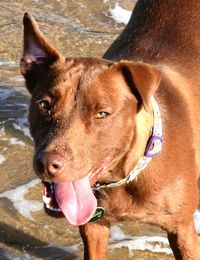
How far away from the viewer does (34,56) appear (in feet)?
14.3

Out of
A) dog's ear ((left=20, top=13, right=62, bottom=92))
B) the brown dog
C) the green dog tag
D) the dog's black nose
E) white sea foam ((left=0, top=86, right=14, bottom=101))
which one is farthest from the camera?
white sea foam ((left=0, top=86, right=14, bottom=101))

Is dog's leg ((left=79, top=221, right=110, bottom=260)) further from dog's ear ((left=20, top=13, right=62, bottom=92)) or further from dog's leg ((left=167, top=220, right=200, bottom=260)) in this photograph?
dog's ear ((left=20, top=13, right=62, bottom=92))

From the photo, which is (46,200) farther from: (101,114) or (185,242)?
(185,242)

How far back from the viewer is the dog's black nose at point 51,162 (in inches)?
142

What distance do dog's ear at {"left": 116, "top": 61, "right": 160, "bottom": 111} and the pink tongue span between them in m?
0.57

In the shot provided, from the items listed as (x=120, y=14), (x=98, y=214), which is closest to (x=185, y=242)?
(x=98, y=214)

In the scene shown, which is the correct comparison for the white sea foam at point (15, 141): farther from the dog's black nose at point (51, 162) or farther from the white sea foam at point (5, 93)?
the dog's black nose at point (51, 162)

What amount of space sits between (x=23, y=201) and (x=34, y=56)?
1791mm

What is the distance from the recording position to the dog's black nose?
3.60 meters

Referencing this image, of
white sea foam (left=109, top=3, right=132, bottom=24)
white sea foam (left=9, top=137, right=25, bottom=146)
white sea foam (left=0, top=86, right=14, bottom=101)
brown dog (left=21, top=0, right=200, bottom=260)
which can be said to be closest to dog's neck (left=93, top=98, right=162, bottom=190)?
brown dog (left=21, top=0, right=200, bottom=260)

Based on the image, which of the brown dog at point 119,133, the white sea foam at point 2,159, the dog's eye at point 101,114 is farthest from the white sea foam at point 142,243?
the dog's eye at point 101,114

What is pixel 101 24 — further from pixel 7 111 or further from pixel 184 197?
pixel 184 197

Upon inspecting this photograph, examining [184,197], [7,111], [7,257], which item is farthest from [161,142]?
[7,111]

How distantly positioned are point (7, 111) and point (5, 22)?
2.15 meters
